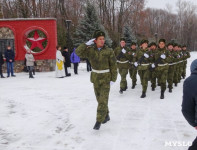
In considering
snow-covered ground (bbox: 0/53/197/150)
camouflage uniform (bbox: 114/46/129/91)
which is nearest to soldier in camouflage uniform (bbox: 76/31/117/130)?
snow-covered ground (bbox: 0/53/197/150)

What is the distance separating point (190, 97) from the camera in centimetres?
232

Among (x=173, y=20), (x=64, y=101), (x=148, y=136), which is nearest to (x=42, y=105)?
(x=64, y=101)

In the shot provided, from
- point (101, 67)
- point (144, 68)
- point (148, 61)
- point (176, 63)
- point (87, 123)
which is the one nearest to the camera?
point (101, 67)

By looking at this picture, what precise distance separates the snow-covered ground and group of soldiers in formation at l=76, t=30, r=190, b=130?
435 millimetres

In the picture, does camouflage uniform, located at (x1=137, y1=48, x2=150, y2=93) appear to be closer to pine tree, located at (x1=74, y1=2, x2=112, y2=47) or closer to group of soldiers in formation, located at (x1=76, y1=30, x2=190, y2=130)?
group of soldiers in formation, located at (x1=76, y1=30, x2=190, y2=130)

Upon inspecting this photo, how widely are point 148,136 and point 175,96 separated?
3.77 m

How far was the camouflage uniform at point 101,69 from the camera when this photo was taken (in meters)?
4.72

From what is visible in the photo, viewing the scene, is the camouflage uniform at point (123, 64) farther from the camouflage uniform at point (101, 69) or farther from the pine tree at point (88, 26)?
the pine tree at point (88, 26)

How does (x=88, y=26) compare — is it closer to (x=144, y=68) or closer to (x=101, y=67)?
(x=144, y=68)

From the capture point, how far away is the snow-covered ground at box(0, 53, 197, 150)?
4.11 m

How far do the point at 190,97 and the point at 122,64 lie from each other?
5.81 m

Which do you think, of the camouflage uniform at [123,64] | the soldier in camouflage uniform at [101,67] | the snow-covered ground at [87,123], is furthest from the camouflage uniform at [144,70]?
the soldier in camouflage uniform at [101,67]

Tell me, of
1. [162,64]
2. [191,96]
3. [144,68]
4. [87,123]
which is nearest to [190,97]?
[191,96]

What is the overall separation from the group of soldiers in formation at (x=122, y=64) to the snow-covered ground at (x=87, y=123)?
1.43 feet
